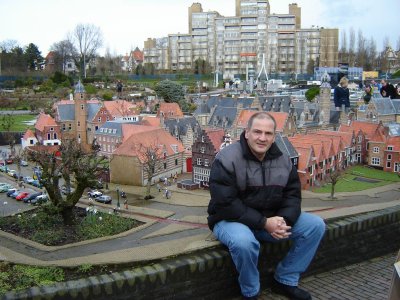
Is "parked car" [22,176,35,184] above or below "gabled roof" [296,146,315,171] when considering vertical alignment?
below

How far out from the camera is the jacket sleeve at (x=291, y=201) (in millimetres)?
6133

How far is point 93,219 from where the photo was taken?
73.7 feet

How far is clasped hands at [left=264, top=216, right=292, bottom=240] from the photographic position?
19.5ft

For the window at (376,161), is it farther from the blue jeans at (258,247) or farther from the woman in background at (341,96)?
the blue jeans at (258,247)

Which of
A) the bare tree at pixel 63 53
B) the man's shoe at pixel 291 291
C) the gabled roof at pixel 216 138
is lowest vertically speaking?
the gabled roof at pixel 216 138

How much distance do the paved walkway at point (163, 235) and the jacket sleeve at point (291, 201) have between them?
1.10 m

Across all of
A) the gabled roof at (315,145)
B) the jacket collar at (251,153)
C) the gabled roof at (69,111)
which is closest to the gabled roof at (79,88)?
the gabled roof at (69,111)

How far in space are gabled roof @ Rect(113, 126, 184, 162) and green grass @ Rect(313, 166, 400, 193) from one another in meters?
13.7

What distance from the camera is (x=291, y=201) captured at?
625 cm

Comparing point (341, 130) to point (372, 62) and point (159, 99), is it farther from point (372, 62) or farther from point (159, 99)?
point (372, 62)

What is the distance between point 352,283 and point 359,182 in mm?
33096

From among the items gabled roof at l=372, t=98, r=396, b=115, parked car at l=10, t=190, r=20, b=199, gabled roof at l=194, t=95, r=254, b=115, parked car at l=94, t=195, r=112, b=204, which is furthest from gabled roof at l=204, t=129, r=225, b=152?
gabled roof at l=372, t=98, r=396, b=115

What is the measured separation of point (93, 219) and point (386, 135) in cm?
3211

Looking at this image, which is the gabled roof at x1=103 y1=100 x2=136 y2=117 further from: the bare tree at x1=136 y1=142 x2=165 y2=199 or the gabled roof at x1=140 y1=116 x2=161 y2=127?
the bare tree at x1=136 y1=142 x2=165 y2=199
